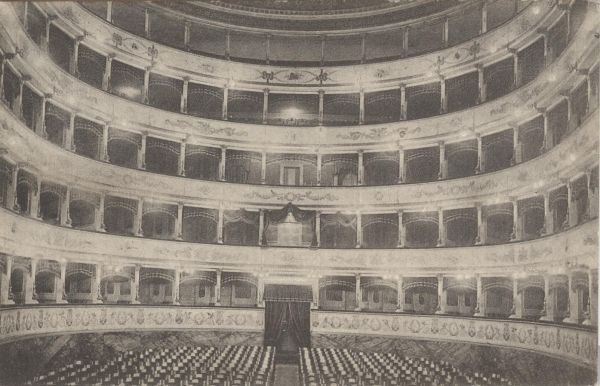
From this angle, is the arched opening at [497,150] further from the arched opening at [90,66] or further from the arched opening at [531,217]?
the arched opening at [90,66]

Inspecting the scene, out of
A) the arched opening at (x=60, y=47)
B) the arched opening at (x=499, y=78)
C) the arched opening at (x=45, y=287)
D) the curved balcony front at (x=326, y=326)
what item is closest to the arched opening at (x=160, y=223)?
the curved balcony front at (x=326, y=326)

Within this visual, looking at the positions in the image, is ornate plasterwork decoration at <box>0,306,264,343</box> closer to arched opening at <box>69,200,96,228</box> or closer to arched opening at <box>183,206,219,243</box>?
arched opening at <box>183,206,219,243</box>

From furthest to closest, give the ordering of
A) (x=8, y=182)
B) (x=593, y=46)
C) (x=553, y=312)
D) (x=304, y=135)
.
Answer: (x=304, y=135)
(x=553, y=312)
(x=8, y=182)
(x=593, y=46)

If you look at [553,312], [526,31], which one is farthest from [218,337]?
[526,31]

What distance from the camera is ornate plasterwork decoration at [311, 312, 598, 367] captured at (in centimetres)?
1691

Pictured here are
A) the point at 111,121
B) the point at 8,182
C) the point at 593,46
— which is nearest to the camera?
the point at 593,46

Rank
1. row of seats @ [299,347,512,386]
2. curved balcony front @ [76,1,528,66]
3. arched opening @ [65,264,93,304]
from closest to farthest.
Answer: row of seats @ [299,347,512,386] < arched opening @ [65,264,93,304] < curved balcony front @ [76,1,528,66]

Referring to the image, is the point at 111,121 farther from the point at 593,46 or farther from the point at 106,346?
the point at 593,46

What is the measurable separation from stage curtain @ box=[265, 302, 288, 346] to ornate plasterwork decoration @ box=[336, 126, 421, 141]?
7.75 meters

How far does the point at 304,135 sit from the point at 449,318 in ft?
32.7

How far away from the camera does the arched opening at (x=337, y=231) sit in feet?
95.5

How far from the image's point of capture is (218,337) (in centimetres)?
2656

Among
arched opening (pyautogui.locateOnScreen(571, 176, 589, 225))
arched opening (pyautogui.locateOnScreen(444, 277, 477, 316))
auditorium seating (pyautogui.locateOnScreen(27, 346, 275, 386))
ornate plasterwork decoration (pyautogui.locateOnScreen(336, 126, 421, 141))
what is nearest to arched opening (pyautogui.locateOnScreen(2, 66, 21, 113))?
auditorium seating (pyautogui.locateOnScreen(27, 346, 275, 386))

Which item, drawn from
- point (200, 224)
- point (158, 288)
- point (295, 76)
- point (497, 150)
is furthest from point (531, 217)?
point (158, 288)
